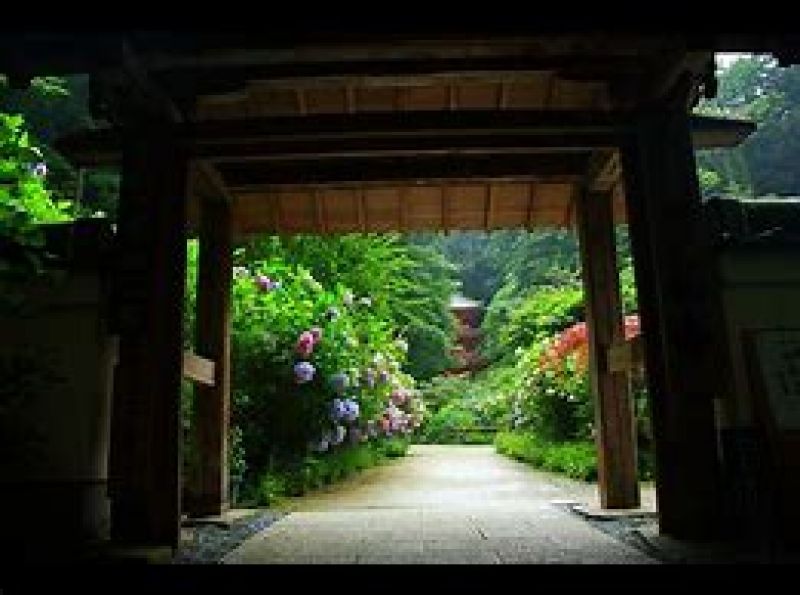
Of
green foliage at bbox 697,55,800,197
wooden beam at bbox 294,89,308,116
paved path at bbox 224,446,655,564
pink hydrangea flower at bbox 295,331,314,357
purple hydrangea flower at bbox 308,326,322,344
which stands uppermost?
green foliage at bbox 697,55,800,197

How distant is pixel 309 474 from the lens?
28.4ft

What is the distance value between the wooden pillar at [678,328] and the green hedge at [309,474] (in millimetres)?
4315

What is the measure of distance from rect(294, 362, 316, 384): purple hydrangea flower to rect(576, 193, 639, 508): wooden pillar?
3111 millimetres

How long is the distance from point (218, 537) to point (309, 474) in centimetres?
374

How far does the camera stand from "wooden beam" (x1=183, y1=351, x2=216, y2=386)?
5069 mm

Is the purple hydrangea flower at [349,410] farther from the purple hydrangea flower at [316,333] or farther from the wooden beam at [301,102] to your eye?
the wooden beam at [301,102]

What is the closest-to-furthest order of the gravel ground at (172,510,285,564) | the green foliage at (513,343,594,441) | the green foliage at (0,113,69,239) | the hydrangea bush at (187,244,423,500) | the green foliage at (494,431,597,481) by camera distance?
the green foliage at (0,113,69,239) < the gravel ground at (172,510,285,564) < the hydrangea bush at (187,244,423,500) < the green foliage at (494,431,597,481) < the green foliage at (513,343,594,441)

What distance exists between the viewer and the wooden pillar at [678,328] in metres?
4.20

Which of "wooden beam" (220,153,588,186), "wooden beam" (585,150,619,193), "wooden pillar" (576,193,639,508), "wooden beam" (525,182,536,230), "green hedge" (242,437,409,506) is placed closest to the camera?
"wooden beam" (585,150,619,193)

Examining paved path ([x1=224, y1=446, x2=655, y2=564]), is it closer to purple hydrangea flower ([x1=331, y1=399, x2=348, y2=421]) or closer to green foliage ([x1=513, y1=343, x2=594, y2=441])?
purple hydrangea flower ([x1=331, y1=399, x2=348, y2=421])

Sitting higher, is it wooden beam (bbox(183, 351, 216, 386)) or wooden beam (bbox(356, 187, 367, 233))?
wooden beam (bbox(356, 187, 367, 233))

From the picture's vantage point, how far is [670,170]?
4426 mm

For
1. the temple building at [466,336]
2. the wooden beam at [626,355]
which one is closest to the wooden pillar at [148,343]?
the wooden beam at [626,355]

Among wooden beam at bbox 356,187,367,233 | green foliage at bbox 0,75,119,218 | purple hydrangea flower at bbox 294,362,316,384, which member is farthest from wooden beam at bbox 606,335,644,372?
green foliage at bbox 0,75,119,218
